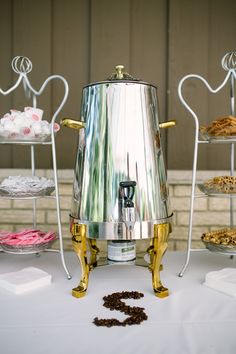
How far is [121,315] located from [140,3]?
1.72m

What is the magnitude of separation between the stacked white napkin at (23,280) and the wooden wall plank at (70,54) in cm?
95

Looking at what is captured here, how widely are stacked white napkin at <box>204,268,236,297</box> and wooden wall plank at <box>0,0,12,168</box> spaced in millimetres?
1376

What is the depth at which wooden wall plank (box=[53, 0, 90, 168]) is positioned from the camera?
2.19 meters

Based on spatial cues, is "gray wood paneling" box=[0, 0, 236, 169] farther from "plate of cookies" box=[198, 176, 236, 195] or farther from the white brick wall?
"plate of cookies" box=[198, 176, 236, 195]

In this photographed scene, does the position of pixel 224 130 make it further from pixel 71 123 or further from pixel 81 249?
pixel 81 249

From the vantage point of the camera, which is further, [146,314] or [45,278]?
[45,278]

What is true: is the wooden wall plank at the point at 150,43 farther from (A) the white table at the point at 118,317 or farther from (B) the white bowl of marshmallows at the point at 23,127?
(A) the white table at the point at 118,317

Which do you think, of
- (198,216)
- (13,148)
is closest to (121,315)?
(198,216)

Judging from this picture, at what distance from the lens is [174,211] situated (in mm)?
2148

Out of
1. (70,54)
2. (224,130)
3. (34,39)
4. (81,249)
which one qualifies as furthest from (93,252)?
(34,39)

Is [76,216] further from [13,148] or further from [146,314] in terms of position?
[13,148]

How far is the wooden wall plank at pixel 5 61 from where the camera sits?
221 cm

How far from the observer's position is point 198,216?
216cm

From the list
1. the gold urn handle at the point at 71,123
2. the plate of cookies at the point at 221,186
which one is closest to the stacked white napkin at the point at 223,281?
the plate of cookies at the point at 221,186
